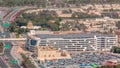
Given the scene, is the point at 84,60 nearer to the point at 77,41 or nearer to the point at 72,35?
the point at 77,41

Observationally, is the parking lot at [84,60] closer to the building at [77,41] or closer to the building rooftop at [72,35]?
the building at [77,41]

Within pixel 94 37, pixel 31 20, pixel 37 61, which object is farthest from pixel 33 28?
pixel 37 61

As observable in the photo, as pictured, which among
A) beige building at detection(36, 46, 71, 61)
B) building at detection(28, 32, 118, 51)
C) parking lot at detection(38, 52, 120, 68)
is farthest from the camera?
building at detection(28, 32, 118, 51)

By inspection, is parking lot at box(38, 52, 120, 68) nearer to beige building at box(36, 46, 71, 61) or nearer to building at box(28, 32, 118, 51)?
beige building at box(36, 46, 71, 61)

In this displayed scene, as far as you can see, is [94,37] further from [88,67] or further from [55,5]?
[55,5]

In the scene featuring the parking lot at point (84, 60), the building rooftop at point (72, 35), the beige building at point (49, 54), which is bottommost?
the parking lot at point (84, 60)

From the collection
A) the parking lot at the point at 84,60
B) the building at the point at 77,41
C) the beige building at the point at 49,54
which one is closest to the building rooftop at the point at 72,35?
the building at the point at 77,41

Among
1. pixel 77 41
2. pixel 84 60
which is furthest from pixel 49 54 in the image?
pixel 77 41

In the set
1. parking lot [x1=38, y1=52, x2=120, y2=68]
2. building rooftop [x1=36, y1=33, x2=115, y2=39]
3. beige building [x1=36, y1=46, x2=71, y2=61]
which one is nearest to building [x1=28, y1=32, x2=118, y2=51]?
building rooftop [x1=36, y1=33, x2=115, y2=39]
